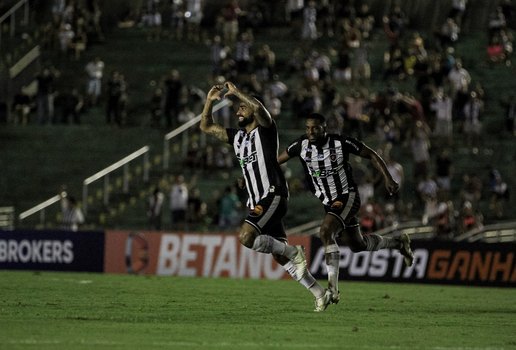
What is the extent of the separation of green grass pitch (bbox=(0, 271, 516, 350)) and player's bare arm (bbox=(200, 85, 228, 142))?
94.0 inches

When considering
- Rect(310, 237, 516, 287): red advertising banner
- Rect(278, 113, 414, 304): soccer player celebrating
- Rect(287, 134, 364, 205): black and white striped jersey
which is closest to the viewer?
Rect(278, 113, 414, 304): soccer player celebrating

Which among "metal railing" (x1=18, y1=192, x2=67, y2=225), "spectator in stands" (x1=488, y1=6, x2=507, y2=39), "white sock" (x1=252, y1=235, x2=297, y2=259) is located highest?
"spectator in stands" (x1=488, y1=6, x2=507, y2=39)

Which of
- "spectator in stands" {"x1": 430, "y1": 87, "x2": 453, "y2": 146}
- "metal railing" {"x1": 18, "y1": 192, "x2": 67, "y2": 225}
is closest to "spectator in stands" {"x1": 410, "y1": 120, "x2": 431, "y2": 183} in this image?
"spectator in stands" {"x1": 430, "y1": 87, "x2": 453, "y2": 146}

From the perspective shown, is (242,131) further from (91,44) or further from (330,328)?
(91,44)

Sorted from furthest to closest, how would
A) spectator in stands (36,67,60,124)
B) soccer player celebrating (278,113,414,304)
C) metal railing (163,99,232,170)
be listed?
spectator in stands (36,67,60,124)
metal railing (163,99,232,170)
soccer player celebrating (278,113,414,304)

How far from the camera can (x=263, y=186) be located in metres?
17.2

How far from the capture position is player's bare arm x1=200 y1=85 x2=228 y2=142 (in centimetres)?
1756

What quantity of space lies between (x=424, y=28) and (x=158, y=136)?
36.7 feet

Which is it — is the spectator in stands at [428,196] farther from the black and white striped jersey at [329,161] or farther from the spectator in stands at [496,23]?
the black and white striped jersey at [329,161]

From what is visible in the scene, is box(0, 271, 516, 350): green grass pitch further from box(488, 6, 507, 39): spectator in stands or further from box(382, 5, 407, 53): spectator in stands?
box(488, 6, 507, 39): spectator in stands

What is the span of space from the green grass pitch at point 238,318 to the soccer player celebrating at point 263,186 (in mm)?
769

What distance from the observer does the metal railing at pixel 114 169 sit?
1561 inches

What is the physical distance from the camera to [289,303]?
67.1 feet

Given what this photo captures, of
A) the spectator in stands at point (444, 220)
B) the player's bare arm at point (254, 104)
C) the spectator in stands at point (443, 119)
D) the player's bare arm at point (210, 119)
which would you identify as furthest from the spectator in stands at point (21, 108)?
the player's bare arm at point (254, 104)
